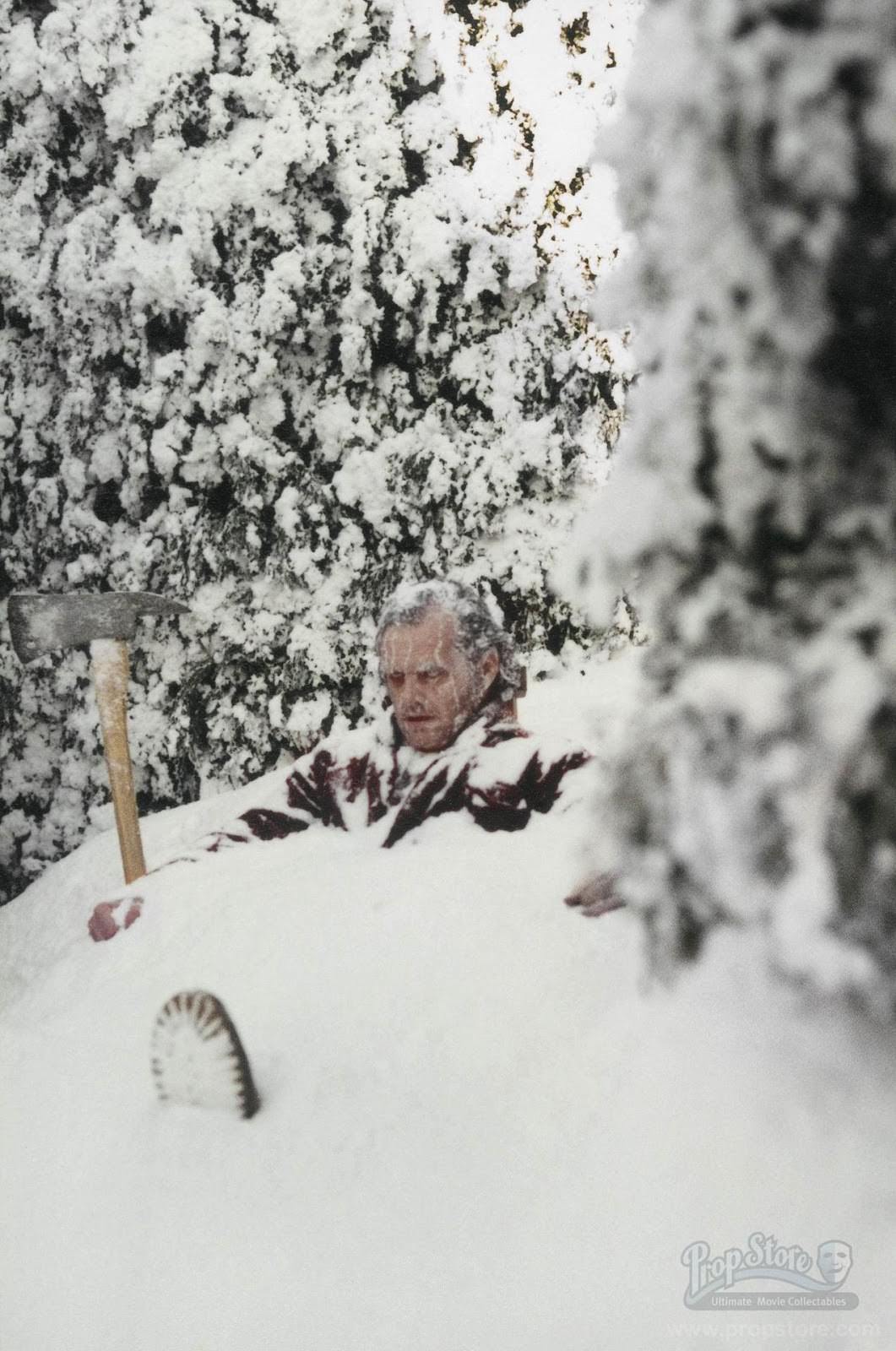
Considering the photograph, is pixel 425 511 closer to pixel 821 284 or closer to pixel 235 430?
pixel 235 430

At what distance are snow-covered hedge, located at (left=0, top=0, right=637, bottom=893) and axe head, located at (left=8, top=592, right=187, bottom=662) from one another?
0.44 metres

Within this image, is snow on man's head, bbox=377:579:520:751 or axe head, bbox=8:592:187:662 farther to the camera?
axe head, bbox=8:592:187:662

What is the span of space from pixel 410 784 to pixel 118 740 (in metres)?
0.68

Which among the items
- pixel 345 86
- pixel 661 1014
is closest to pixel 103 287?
pixel 345 86

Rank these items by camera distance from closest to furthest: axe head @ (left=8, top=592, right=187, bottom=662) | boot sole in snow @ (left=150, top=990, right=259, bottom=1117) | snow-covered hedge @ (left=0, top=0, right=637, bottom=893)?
1. boot sole in snow @ (left=150, top=990, right=259, bottom=1117)
2. axe head @ (left=8, top=592, right=187, bottom=662)
3. snow-covered hedge @ (left=0, top=0, right=637, bottom=893)

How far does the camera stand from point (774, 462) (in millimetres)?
546

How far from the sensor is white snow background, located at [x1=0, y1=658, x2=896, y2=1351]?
726mm

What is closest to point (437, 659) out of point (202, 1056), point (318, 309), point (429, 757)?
point (429, 757)

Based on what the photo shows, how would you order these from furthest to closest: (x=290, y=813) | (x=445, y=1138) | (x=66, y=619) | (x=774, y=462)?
(x=66, y=619)
(x=290, y=813)
(x=445, y=1138)
(x=774, y=462)

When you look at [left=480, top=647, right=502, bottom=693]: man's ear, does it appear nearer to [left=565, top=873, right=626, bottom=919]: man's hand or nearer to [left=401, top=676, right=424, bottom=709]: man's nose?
[left=401, top=676, right=424, bottom=709]: man's nose

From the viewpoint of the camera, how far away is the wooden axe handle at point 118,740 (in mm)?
1894

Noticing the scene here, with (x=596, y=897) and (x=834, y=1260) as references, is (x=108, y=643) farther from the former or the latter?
(x=834, y=1260)

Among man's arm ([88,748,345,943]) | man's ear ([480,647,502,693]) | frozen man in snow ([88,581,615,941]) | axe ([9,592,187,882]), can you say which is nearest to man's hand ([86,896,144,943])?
frozen man in snow ([88,581,615,941])

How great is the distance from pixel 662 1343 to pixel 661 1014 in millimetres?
239
